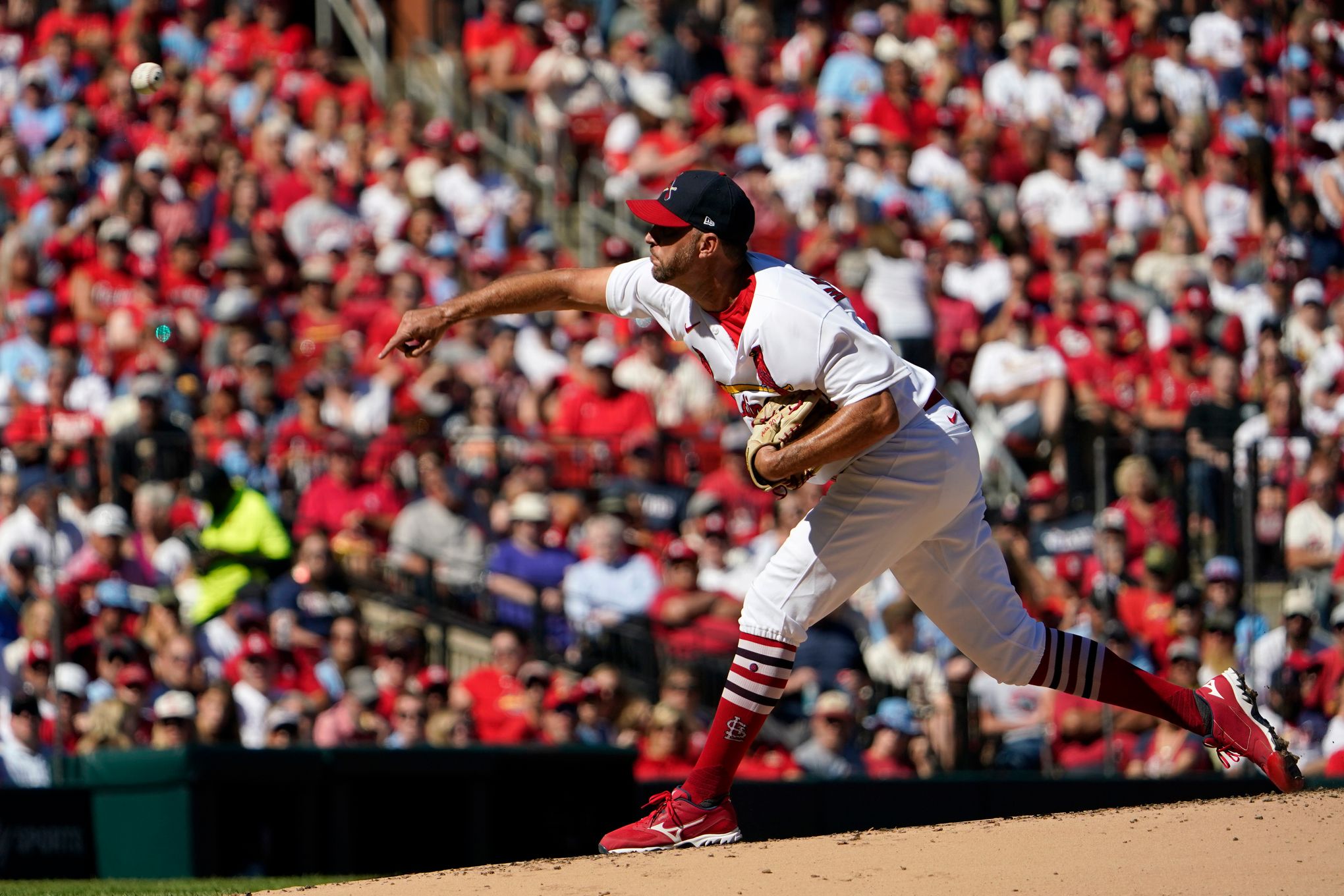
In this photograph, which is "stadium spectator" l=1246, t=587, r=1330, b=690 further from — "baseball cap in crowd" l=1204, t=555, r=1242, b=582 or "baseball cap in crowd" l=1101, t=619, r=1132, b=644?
"baseball cap in crowd" l=1101, t=619, r=1132, b=644

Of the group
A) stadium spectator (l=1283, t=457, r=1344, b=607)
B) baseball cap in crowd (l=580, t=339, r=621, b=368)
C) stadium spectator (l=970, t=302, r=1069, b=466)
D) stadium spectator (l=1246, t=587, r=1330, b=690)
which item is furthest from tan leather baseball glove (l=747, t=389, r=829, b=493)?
→ baseball cap in crowd (l=580, t=339, r=621, b=368)

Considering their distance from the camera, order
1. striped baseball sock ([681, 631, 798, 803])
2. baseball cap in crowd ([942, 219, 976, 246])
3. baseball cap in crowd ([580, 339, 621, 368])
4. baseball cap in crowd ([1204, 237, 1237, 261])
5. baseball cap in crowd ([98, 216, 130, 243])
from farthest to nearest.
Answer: baseball cap in crowd ([942, 219, 976, 246])
baseball cap in crowd ([1204, 237, 1237, 261])
baseball cap in crowd ([98, 216, 130, 243])
baseball cap in crowd ([580, 339, 621, 368])
striped baseball sock ([681, 631, 798, 803])

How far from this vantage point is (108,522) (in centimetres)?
1053

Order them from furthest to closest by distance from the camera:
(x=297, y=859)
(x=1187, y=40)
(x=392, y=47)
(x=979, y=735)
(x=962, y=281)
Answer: (x=392, y=47)
(x=1187, y=40)
(x=962, y=281)
(x=979, y=735)
(x=297, y=859)

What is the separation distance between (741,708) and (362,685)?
4.70 m

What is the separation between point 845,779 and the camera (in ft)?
27.8

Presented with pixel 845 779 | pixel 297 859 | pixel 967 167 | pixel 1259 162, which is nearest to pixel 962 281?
pixel 967 167

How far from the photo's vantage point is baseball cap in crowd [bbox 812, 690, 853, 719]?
9516mm

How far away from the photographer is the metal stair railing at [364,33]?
54.5 ft

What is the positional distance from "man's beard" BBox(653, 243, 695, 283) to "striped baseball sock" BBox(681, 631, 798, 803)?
1064mm

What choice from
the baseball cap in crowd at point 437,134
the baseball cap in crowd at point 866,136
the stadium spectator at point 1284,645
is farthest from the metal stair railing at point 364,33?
the stadium spectator at point 1284,645

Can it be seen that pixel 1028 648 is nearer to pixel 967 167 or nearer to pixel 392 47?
pixel 967 167

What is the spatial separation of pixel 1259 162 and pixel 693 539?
5882 millimetres

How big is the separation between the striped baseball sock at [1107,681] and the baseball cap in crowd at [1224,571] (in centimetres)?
403
